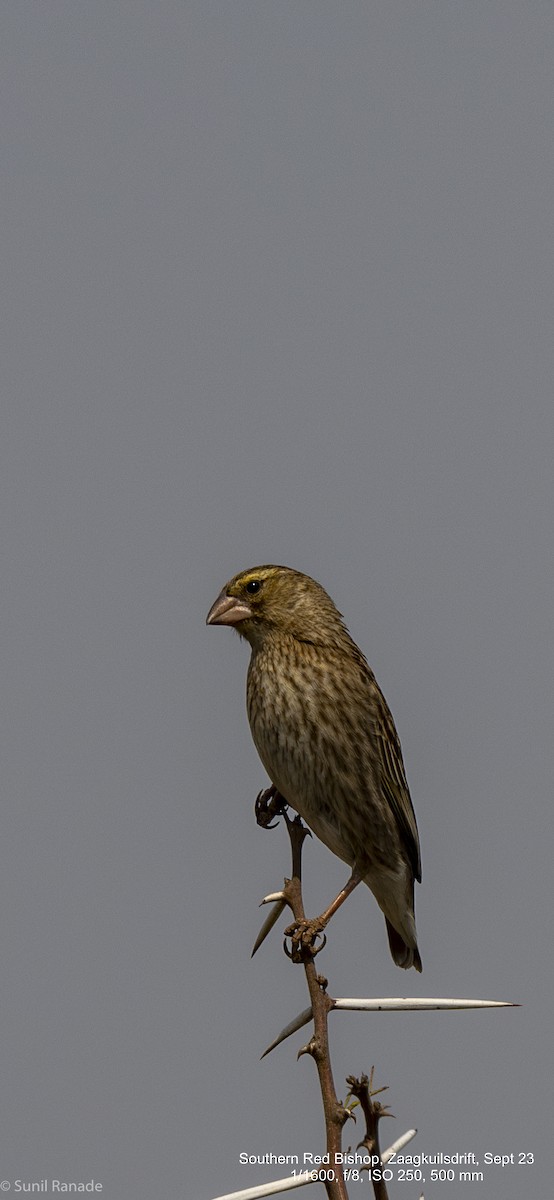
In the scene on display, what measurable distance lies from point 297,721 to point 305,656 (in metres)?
0.35

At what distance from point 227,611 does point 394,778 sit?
3.27ft

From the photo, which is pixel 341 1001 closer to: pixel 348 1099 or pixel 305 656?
pixel 348 1099

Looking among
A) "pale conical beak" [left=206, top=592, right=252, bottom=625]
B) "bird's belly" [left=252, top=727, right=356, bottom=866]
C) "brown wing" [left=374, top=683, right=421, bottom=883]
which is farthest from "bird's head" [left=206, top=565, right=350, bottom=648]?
"bird's belly" [left=252, top=727, right=356, bottom=866]

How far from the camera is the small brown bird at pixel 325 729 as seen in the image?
623cm

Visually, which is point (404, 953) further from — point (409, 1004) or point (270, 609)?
point (409, 1004)

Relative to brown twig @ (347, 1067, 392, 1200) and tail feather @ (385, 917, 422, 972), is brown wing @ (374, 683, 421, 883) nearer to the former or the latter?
tail feather @ (385, 917, 422, 972)

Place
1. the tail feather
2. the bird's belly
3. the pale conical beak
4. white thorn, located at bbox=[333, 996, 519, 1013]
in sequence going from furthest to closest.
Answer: the tail feather < the pale conical beak < the bird's belly < white thorn, located at bbox=[333, 996, 519, 1013]

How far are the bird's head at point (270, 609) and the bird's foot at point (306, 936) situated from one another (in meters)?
1.47

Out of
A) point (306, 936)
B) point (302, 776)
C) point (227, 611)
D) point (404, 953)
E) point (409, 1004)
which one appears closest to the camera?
point (409, 1004)

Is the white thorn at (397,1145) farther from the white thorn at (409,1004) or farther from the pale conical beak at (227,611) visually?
the pale conical beak at (227,611)

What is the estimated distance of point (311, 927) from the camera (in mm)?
5148

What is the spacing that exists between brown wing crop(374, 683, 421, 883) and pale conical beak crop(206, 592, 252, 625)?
25.9 inches

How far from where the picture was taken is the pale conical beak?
6449mm

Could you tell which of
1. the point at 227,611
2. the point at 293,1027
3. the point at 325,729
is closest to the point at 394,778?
the point at 325,729
